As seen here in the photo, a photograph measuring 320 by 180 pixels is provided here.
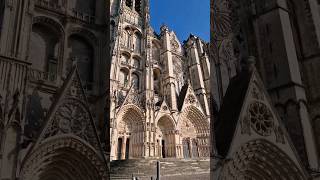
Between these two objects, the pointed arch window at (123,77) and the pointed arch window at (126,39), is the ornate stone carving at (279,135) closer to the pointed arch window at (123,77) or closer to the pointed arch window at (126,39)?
the pointed arch window at (123,77)

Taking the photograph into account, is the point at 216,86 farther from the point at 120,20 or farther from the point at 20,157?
the point at 120,20

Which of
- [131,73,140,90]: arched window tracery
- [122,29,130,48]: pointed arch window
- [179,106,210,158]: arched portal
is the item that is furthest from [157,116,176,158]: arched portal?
[122,29,130,48]: pointed arch window

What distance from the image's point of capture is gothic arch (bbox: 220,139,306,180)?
8.12 meters

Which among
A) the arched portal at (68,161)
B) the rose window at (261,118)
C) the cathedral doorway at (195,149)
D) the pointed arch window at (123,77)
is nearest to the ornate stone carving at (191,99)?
the cathedral doorway at (195,149)

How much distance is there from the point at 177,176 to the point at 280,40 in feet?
30.4

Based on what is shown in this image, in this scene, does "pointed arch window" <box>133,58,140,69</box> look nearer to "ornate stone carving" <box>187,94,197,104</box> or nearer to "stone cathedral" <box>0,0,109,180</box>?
"ornate stone carving" <box>187,94,197,104</box>

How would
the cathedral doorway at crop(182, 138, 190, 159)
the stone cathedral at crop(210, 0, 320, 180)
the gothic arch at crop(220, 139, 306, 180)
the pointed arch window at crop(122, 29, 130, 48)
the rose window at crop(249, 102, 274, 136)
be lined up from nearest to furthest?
the gothic arch at crop(220, 139, 306, 180), the stone cathedral at crop(210, 0, 320, 180), the rose window at crop(249, 102, 274, 136), the cathedral doorway at crop(182, 138, 190, 159), the pointed arch window at crop(122, 29, 130, 48)

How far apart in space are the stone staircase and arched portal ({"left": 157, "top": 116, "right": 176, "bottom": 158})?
6.88 m

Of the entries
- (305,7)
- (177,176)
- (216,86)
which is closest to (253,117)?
(216,86)

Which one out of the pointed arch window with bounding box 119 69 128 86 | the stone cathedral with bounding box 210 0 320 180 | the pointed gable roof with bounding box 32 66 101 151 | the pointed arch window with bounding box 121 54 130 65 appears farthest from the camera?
the pointed arch window with bounding box 121 54 130 65

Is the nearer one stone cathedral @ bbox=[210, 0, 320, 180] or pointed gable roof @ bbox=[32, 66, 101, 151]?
stone cathedral @ bbox=[210, 0, 320, 180]

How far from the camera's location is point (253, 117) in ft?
28.9

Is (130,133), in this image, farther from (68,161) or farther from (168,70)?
(68,161)

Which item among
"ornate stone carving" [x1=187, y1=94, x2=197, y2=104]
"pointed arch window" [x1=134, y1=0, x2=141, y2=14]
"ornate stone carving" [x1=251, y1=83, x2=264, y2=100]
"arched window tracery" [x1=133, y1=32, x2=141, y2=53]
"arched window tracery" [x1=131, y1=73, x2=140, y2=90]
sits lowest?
"ornate stone carving" [x1=251, y1=83, x2=264, y2=100]
